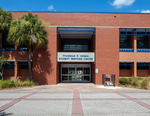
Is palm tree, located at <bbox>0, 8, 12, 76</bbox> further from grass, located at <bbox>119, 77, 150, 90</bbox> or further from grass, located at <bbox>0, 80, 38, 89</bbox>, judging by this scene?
grass, located at <bbox>119, 77, 150, 90</bbox>

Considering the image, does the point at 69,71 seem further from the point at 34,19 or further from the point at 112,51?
the point at 34,19

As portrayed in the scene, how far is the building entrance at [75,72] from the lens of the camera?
25.1m

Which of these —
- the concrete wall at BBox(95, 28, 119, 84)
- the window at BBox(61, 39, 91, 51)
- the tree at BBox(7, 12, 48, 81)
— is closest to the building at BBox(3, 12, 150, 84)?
the concrete wall at BBox(95, 28, 119, 84)

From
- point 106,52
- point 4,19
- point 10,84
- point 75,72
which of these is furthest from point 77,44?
point 10,84

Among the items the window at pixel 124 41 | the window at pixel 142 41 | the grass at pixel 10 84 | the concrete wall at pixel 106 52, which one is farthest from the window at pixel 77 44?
the grass at pixel 10 84

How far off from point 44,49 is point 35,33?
3.28 metres

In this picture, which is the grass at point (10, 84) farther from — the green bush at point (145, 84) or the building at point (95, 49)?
the green bush at point (145, 84)

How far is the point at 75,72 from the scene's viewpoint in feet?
82.5

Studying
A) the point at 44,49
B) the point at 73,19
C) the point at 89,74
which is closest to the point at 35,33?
the point at 44,49

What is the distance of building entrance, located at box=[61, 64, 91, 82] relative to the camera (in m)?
25.1

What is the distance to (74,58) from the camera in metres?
20.9

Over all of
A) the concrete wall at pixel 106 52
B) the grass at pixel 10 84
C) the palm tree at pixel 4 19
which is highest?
the palm tree at pixel 4 19

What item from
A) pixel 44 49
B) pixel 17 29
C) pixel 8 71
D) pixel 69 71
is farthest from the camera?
pixel 69 71

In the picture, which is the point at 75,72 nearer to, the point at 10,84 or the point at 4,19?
the point at 10,84
